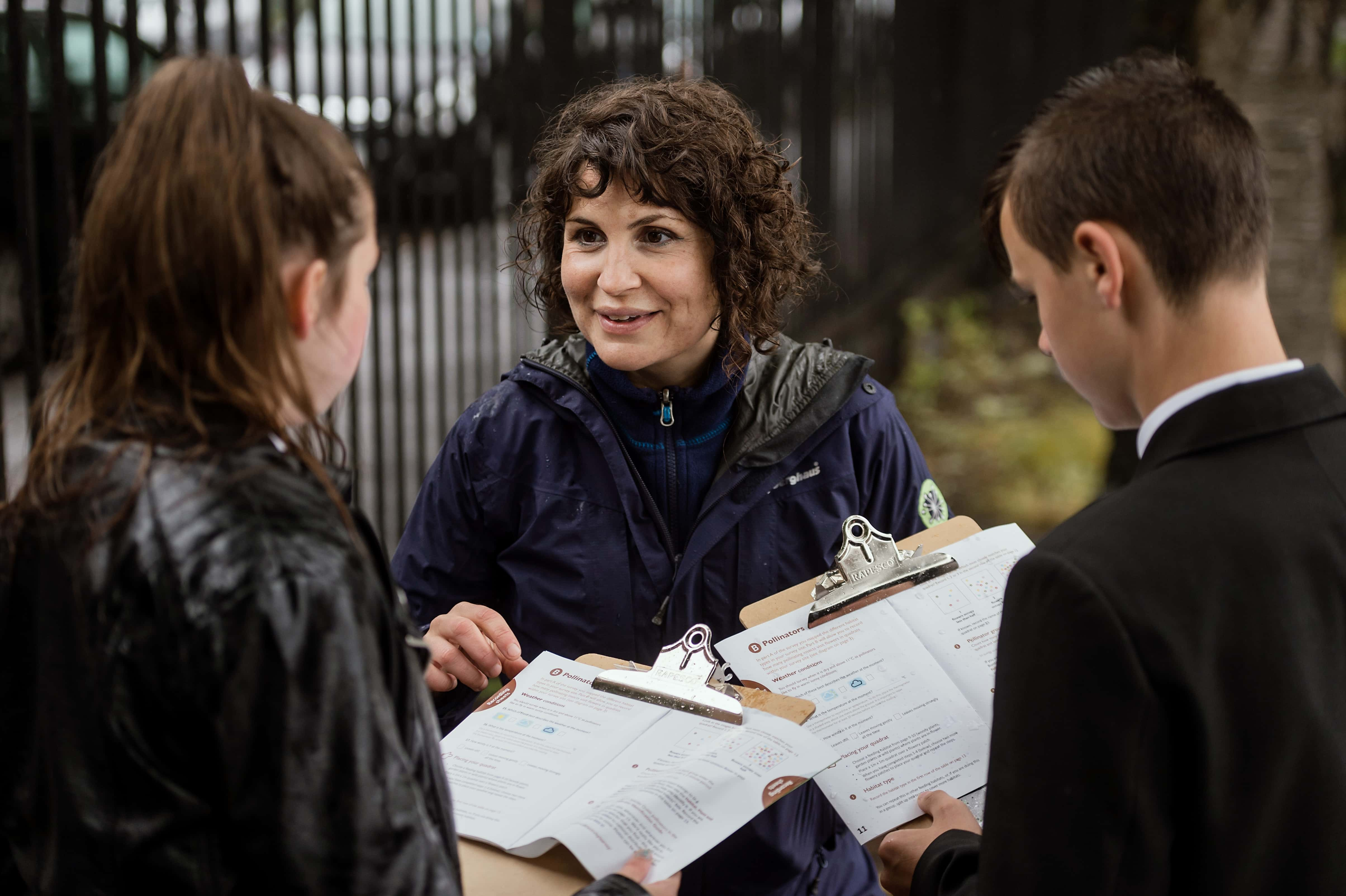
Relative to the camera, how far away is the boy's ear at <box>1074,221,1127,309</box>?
4.26 ft

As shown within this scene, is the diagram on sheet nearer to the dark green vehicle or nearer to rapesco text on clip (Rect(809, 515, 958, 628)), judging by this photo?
rapesco text on clip (Rect(809, 515, 958, 628))

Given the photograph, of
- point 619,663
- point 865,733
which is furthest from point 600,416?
point 865,733

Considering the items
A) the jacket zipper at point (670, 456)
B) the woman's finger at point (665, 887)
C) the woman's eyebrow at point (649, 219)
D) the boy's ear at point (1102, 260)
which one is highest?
the woman's eyebrow at point (649, 219)

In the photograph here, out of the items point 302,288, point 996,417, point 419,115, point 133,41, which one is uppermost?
point 133,41

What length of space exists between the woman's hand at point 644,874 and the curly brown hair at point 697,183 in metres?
1.07

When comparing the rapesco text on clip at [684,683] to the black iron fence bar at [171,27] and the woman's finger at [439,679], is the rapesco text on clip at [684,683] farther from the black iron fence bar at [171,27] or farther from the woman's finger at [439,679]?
the black iron fence bar at [171,27]

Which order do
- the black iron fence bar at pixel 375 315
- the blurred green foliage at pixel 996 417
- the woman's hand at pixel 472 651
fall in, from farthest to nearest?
the blurred green foliage at pixel 996 417, the black iron fence bar at pixel 375 315, the woman's hand at pixel 472 651

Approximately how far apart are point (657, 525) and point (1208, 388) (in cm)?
108

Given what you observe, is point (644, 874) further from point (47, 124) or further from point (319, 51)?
point (47, 124)

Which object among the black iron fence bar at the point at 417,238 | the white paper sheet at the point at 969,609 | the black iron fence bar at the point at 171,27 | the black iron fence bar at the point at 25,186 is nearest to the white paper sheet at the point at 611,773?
the white paper sheet at the point at 969,609

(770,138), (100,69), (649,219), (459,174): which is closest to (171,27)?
(100,69)

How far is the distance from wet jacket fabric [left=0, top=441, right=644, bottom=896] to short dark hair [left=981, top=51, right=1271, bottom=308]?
0.91 m

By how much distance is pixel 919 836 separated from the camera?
1.58 metres

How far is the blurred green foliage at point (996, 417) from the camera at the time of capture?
7.75m
